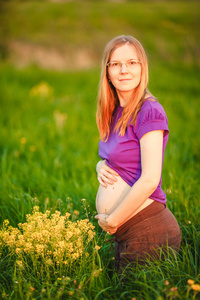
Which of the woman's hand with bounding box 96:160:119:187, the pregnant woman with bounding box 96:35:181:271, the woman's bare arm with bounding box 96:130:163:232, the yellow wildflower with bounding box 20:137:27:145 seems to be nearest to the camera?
the woman's bare arm with bounding box 96:130:163:232

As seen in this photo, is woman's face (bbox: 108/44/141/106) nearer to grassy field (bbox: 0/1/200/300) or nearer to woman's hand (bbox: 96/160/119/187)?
woman's hand (bbox: 96/160/119/187)

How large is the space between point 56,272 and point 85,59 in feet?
37.6

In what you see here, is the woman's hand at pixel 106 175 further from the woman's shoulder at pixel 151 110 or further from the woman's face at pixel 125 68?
the woman's face at pixel 125 68

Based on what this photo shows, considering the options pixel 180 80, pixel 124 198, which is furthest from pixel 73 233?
pixel 180 80

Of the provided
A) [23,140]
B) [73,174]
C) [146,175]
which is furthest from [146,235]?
[23,140]

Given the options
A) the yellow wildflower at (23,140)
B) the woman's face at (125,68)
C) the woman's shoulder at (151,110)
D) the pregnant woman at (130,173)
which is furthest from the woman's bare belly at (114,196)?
the yellow wildflower at (23,140)

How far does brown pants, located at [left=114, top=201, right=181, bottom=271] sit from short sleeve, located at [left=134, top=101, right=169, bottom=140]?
0.48 metres

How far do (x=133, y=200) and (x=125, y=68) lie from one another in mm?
779

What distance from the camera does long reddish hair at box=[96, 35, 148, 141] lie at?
1.85 meters

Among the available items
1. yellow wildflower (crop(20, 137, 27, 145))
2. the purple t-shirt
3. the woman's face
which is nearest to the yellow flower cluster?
the purple t-shirt

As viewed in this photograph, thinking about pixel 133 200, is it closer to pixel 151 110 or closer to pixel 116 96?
pixel 151 110

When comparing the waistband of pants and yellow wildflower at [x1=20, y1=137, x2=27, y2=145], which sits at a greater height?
yellow wildflower at [x1=20, y1=137, x2=27, y2=145]

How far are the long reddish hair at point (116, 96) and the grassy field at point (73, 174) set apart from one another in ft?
1.89

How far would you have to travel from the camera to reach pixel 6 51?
12.2 meters
